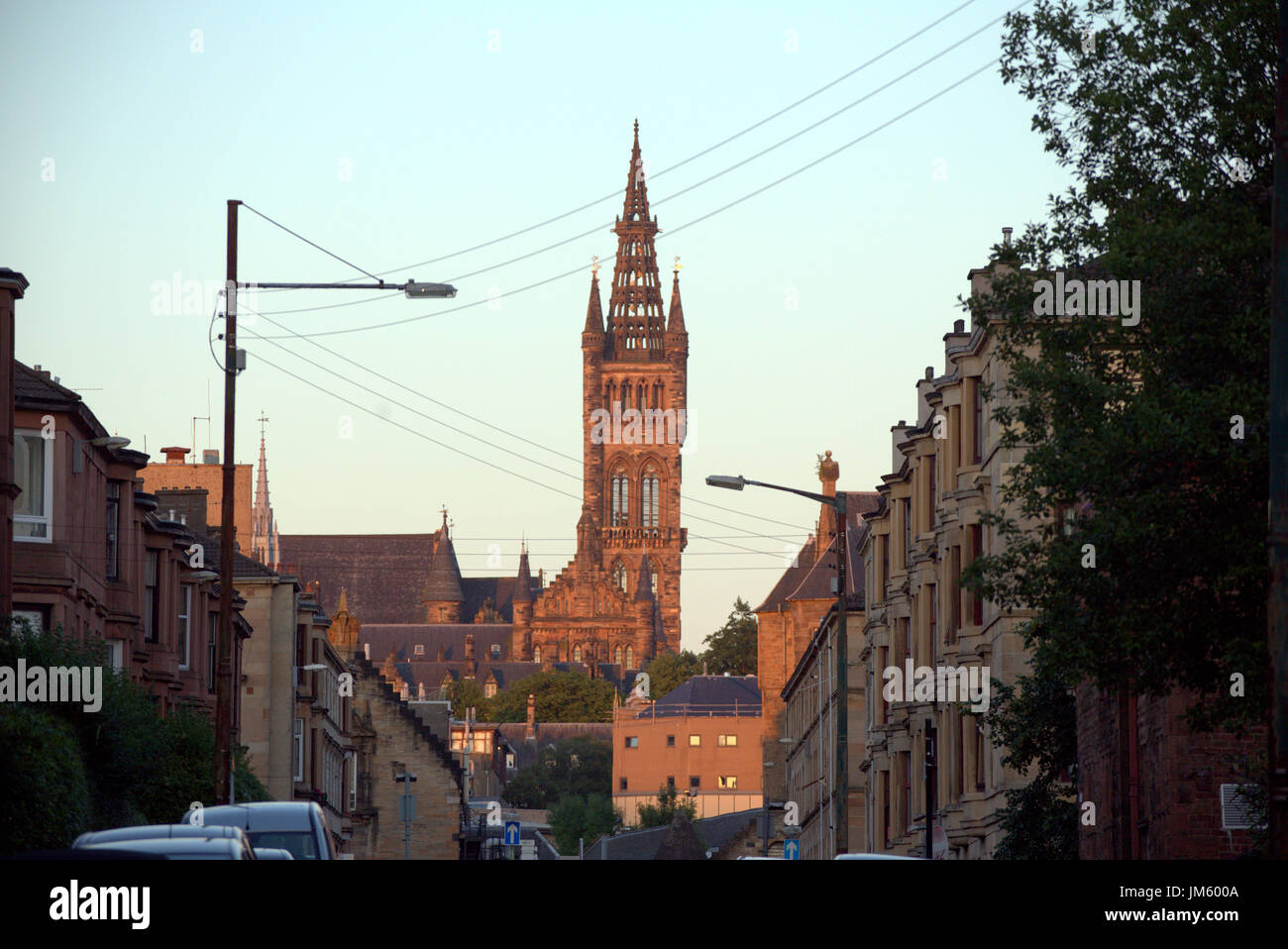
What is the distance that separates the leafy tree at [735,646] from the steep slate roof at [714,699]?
843cm

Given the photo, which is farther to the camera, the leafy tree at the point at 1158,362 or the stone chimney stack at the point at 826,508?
the stone chimney stack at the point at 826,508

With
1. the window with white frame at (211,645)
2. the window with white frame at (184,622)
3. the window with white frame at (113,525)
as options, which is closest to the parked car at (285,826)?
the window with white frame at (113,525)

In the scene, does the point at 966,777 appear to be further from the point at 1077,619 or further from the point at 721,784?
the point at 721,784

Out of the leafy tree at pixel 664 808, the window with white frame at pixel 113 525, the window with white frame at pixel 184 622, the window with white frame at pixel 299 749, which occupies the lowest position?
the leafy tree at pixel 664 808

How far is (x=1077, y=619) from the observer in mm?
22359

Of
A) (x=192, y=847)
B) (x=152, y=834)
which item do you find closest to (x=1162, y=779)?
(x=152, y=834)

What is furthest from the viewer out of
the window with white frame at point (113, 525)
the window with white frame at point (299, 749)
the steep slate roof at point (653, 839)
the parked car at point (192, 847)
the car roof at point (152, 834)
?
the steep slate roof at point (653, 839)

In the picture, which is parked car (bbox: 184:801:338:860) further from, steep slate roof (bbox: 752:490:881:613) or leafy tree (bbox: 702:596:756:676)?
leafy tree (bbox: 702:596:756:676)

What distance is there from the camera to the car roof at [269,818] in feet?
72.9

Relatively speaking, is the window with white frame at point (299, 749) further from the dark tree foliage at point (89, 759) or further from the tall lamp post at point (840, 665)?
the tall lamp post at point (840, 665)

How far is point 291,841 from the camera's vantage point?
73.1ft

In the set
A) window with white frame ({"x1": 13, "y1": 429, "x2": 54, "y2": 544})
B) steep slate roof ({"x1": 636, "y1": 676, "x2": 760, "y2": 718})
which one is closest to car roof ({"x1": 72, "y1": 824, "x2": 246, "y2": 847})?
window with white frame ({"x1": 13, "y1": 429, "x2": 54, "y2": 544})

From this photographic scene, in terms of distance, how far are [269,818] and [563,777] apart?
173m
